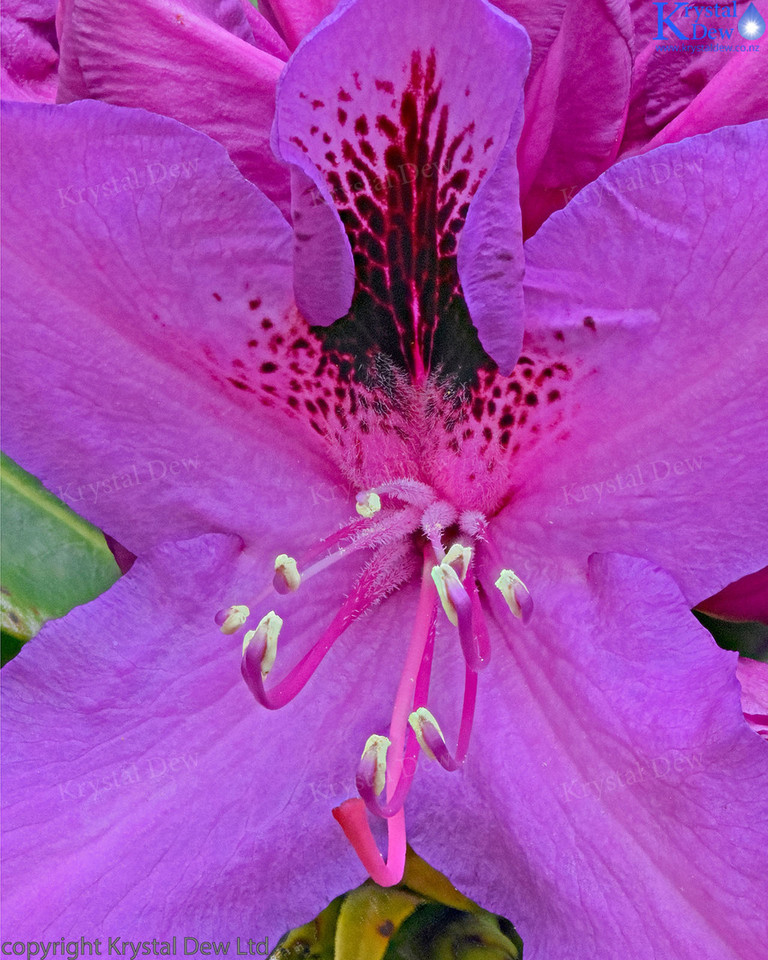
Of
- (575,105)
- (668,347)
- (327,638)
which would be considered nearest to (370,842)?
(327,638)

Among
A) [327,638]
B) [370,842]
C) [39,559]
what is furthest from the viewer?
[39,559]

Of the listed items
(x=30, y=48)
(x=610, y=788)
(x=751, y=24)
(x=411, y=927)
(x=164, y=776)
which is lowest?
(x=411, y=927)

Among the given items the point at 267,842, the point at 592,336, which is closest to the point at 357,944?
the point at 267,842

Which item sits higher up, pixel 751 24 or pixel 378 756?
pixel 751 24

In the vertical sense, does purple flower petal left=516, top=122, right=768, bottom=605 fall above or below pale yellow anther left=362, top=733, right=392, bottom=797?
above

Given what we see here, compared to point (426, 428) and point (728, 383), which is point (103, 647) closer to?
point (426, 428)

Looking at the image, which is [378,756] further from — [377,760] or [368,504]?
[368,504]

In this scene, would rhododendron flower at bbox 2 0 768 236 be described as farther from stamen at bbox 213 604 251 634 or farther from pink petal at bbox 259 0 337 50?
stamen at bbox 213 604 251 634

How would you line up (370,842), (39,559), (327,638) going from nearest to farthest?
(370,842)
(327,638)
(39,559)

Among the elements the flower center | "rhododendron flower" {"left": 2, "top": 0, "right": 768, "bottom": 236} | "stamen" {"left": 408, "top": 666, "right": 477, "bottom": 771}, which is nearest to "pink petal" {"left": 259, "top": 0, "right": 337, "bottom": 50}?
"rhododendron flower" {"left": 2, "top": 0, "right": 768, "bottom": 236}
